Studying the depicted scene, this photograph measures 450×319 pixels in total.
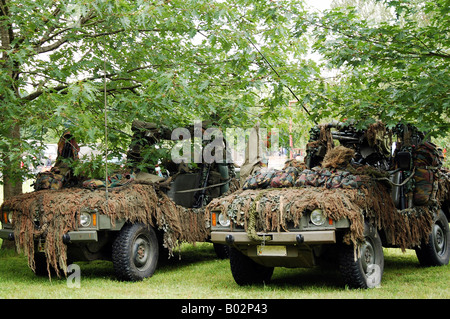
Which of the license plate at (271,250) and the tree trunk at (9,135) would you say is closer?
the license plate at (271,250)

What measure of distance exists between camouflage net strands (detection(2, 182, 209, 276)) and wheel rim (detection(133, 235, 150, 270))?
272 millimetres

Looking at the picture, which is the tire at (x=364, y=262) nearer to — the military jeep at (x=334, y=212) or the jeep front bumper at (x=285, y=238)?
the military jeep at (x=334, y=212)

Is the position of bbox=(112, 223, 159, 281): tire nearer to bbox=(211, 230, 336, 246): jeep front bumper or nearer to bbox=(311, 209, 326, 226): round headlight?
bbox=(211, 230, 336, 246): jeep front bumper

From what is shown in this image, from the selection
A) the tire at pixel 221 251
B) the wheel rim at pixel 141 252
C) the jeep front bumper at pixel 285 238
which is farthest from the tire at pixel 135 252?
the tire at pixel 221 251

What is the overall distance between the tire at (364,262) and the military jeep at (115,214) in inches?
67.4

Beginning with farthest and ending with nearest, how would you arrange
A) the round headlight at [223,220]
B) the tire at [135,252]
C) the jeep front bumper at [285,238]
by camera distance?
the tire at [135,252]
the round headlight at [223,220]
the jeep front bumper at [285,238]

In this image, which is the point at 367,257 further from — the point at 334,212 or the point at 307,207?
the point at 307,207

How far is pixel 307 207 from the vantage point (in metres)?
6.00

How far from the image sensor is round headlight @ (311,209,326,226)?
601 cm

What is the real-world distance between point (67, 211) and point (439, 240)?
556cm

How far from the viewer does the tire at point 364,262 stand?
6.15 m

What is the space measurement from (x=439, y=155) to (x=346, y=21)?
2.82m

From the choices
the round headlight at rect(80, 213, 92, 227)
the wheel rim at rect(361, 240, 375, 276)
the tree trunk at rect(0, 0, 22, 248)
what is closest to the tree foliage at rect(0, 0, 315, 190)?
the tree trunk at rect(0, 0, 22, 248)

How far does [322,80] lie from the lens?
8148 mm
